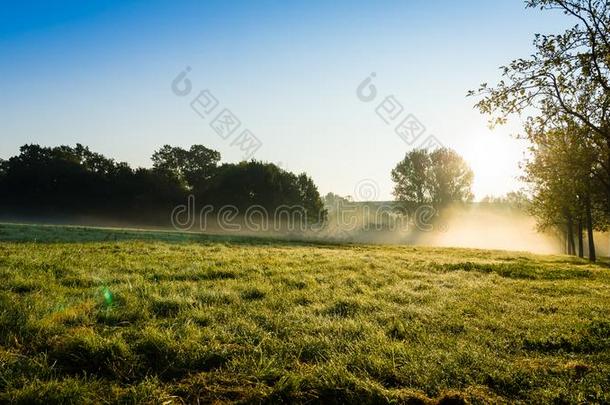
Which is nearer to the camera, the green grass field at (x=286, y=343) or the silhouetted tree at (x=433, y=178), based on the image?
the green grass field at (x=286, y=343)

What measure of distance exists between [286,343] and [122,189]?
75.2 m

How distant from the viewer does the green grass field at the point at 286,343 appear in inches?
152

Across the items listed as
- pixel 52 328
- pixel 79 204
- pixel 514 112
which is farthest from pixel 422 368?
pixel 79 204

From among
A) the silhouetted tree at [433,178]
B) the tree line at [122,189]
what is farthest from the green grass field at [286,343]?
the silhouetted tree at [433,178]

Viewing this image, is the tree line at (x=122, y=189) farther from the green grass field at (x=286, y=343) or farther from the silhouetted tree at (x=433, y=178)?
the green grass field at (x=286, y=343)

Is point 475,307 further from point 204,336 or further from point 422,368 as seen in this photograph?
point 204,336

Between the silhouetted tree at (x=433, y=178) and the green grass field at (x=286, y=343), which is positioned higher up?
the silhouetted tree at (x=433, y=178)

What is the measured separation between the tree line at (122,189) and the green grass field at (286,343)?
6307cm

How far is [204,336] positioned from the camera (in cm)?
528

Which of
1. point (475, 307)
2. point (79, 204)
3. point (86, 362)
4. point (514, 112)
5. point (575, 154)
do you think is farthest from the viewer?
point (79, 204)

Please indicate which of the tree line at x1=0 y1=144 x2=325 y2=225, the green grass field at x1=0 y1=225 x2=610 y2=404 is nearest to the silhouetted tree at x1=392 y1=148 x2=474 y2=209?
the tree line at x1=0 y1=144 x2=325 y2=225

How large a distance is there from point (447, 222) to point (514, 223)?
5769 cm

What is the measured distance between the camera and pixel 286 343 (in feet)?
16.9

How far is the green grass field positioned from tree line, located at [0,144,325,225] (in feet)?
207
